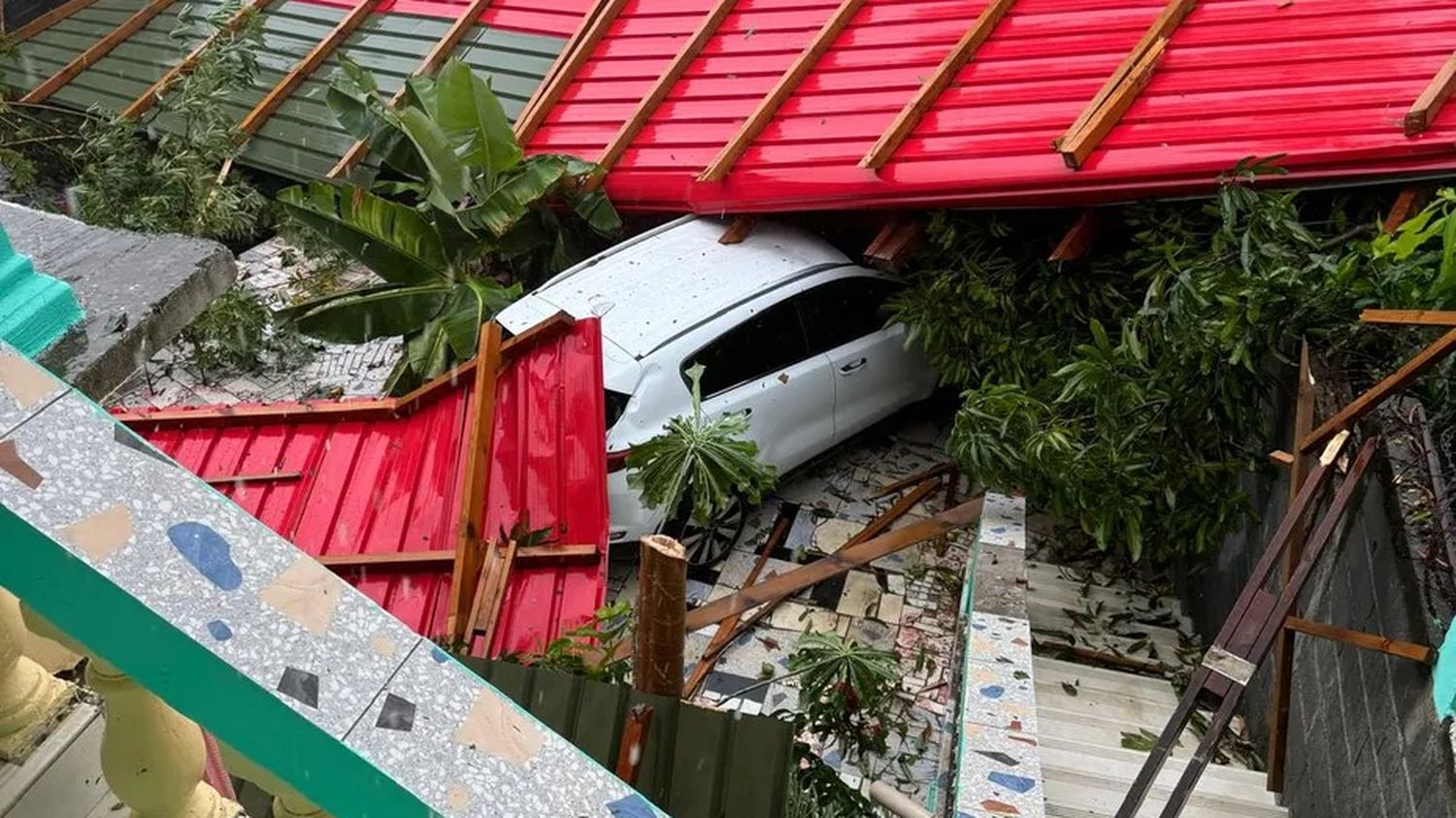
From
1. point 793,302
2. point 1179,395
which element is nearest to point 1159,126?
point 1179,395

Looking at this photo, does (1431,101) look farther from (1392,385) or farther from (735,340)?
(735,340)

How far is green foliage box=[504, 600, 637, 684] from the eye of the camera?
3.69 metres

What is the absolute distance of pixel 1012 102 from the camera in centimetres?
593

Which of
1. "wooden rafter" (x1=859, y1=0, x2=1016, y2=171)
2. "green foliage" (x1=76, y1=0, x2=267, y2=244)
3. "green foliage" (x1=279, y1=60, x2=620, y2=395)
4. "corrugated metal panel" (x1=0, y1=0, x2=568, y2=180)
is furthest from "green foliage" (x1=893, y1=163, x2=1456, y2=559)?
"green foliage" (x1=76, y1=0, x2=267, y2=244)

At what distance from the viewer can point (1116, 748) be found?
3936mm

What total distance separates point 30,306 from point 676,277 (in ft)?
13.3

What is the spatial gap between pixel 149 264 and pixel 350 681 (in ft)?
4.85

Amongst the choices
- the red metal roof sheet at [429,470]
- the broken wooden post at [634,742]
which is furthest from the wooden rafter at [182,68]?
the broken wooden post at [634,742]

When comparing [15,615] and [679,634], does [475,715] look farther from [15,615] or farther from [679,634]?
[679,634]

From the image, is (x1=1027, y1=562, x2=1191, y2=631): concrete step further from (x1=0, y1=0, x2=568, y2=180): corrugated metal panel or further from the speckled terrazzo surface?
(x1=0, y1=0, x2=568, y2=180): corrugated metal panel

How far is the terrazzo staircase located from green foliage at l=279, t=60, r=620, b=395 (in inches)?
128

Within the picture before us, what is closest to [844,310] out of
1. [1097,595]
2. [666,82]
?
[1097,595]

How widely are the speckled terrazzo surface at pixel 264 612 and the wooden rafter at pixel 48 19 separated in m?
10.2

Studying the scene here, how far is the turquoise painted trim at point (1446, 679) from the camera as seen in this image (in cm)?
235
